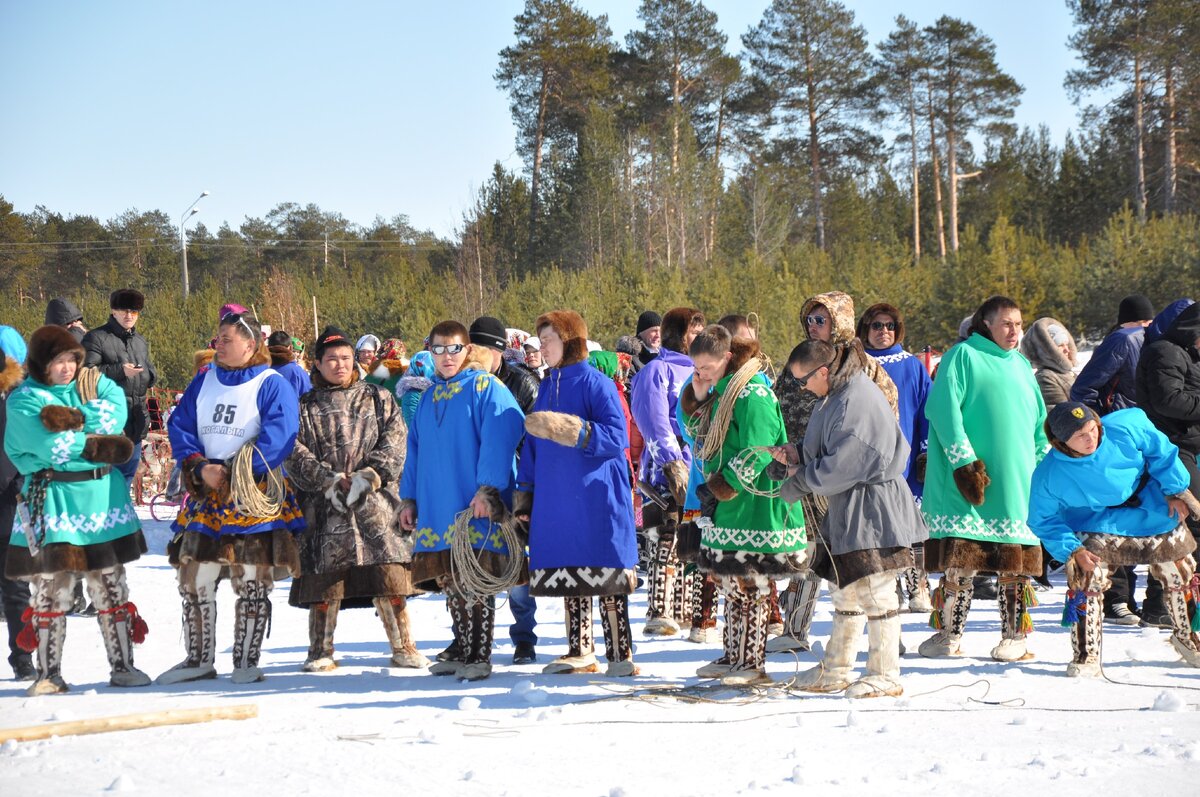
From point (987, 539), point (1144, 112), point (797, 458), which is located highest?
point (1144, 112)

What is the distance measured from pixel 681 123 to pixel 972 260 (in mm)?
13459

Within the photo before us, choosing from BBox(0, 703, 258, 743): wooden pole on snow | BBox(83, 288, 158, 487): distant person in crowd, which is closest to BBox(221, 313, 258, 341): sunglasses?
BBox(0, 703, 258, 743): wooden pole on snow

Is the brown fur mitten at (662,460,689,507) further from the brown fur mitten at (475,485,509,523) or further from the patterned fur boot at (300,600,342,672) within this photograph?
the patterned fur boot at (300,600,342,672)

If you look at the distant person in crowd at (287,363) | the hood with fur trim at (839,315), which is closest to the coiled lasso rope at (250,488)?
the distant person in crowd at (287,363)

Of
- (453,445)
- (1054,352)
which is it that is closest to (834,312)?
(453,445)

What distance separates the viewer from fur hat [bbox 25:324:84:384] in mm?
6504

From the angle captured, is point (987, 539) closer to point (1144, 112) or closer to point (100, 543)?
point (100, 543)

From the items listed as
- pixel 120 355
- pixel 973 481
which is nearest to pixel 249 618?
pixel 973 481

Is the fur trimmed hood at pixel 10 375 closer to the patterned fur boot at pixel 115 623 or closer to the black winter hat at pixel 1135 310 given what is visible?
the patterned fur boot at pixel 115 623

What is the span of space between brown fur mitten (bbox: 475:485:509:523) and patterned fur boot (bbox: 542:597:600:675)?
0.55m

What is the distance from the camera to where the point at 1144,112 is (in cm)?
3672

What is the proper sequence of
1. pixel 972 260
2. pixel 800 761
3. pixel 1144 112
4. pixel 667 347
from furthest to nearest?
pixel 1144 112 < pixel 972 260 < pixel 667 347 < pixel 800 761

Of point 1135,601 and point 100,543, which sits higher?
point 100,543

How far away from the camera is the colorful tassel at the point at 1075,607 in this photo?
617cm
